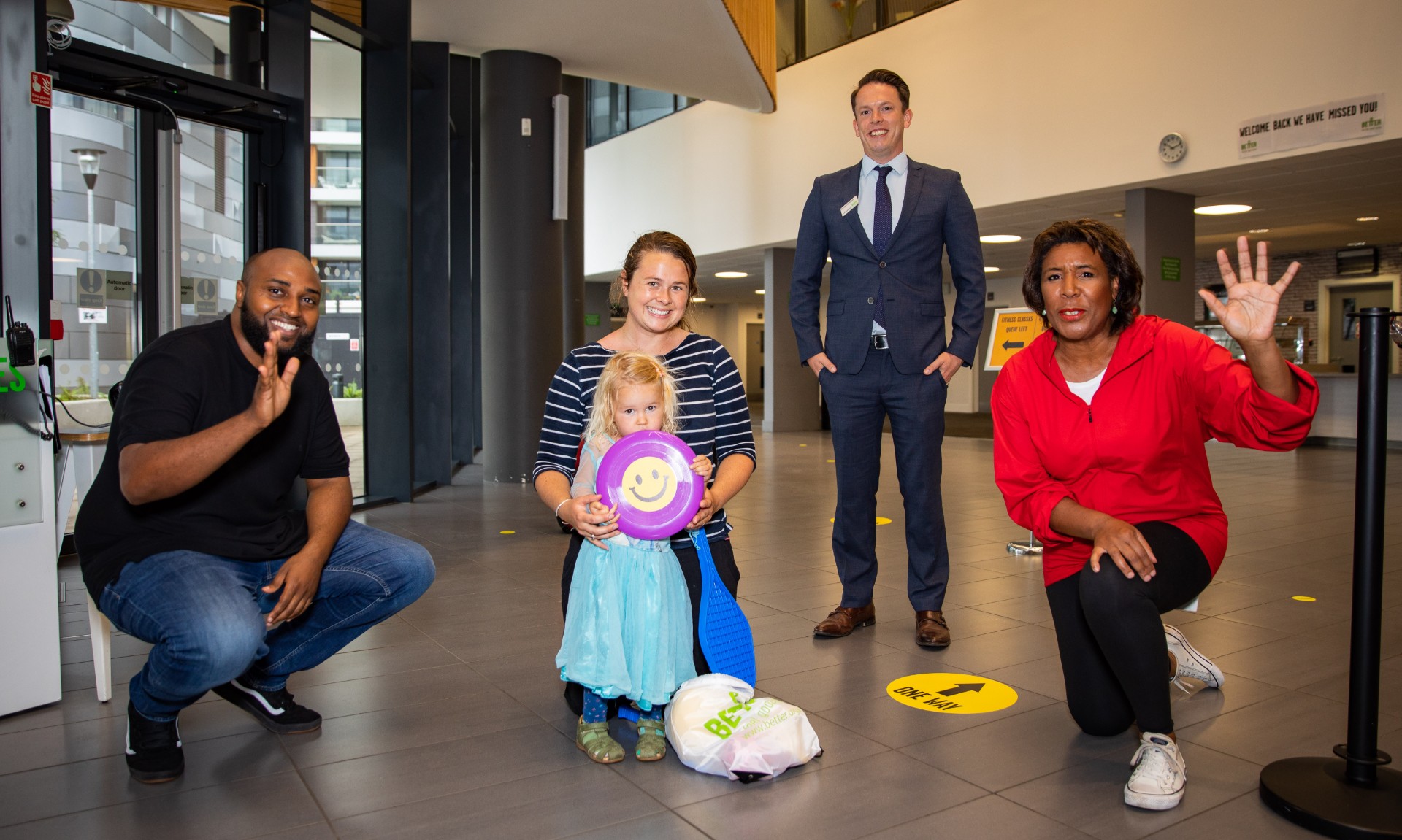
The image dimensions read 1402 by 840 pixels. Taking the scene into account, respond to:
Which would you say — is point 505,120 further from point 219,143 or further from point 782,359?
point 782,359

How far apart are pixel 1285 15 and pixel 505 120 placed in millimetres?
6335

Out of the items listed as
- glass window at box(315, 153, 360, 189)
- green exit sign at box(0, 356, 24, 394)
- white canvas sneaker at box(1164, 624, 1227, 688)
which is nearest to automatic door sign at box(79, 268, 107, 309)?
glass window at box(315, 153, 360, 189)

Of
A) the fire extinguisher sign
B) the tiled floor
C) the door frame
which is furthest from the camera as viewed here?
the door frame

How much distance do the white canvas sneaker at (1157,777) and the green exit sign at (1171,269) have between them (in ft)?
27.6

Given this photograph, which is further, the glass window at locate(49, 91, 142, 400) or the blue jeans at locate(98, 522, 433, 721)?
the glass window at locate(49, 91, 142, 400)

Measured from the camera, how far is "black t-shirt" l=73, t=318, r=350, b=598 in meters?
2.18

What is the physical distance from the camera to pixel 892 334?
3.24m

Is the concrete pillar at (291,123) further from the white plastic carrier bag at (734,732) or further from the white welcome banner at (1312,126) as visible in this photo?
the white welcome banner at (1312,126)

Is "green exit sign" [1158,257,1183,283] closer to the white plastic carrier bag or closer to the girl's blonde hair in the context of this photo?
the girl's blonde hair

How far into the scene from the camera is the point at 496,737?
2418mm

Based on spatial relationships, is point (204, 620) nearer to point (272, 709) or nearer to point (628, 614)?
point (272, 709)

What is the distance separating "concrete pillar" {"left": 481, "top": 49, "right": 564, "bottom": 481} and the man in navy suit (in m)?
5.09

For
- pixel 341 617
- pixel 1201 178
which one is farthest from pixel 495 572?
pixel 1201 178

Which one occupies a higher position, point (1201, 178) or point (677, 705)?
point (1201, 178)
